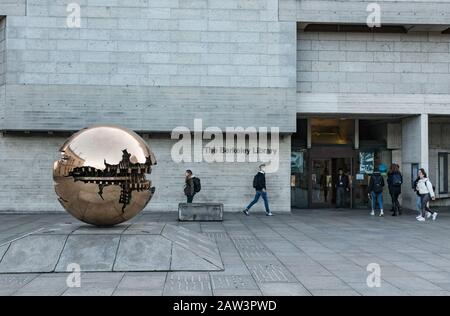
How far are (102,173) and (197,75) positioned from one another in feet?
34.6

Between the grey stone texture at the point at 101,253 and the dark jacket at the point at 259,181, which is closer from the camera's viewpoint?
the grey stone texture at the point at 101,253

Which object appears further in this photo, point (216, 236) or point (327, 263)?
point (216, 236)

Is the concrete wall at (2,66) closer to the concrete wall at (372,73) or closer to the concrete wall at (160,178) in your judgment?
the concrete wall at (160,178)

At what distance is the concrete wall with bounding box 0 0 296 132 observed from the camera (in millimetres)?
17141

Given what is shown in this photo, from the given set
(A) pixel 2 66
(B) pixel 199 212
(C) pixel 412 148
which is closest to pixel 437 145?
(C) pixel 412 148

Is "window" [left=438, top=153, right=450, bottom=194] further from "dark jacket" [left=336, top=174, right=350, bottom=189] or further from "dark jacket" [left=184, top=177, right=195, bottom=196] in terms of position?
"dark jacket" [left=184, top=177, right=195, bottom=196]

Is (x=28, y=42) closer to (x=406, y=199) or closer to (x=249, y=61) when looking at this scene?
(x=249, y=61)

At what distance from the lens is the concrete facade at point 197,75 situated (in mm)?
17203

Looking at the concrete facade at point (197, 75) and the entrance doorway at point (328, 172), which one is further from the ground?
the concrete facade at point (197, 75)

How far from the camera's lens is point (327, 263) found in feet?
27.2

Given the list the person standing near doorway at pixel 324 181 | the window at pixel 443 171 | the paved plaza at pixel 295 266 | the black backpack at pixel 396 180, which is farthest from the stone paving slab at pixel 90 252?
the window at pixel 443 171

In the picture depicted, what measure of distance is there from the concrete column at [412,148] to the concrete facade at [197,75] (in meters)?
0.09
